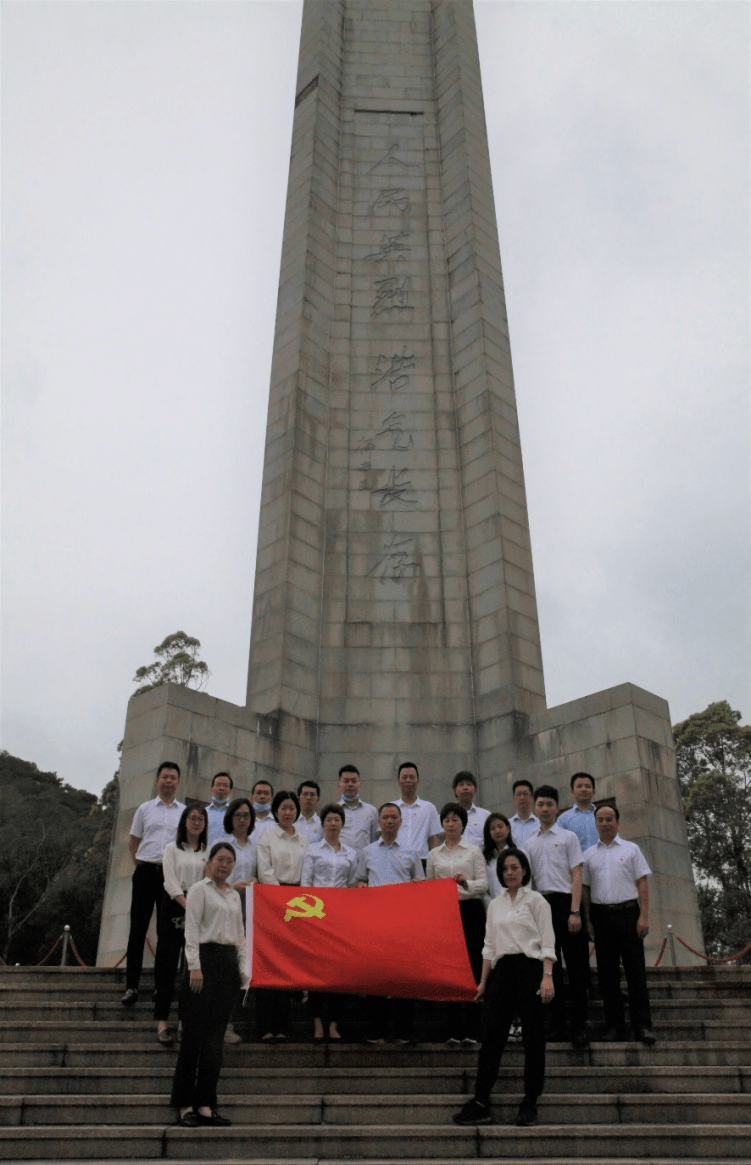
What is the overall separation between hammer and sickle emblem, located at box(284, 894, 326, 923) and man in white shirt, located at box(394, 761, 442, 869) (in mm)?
1049

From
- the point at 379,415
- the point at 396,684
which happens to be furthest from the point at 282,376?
the point at 396,684

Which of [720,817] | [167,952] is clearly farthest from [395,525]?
[720,817]

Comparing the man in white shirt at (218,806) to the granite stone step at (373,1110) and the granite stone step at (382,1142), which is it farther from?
the granite stone step at (382,1142)

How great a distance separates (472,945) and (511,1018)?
3.96 ft

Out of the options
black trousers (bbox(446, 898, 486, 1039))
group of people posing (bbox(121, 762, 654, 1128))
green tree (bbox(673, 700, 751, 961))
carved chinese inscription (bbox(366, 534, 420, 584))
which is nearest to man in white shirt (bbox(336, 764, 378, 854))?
group of people posing (bbox(121, 762, 654, 1128))

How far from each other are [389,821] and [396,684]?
7.43 meters

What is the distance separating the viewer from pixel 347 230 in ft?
58.8

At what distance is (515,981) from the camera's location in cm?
555

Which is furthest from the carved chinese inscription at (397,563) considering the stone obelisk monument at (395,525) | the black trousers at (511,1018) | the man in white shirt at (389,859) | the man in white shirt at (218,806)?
the black trousers at (511,1018)

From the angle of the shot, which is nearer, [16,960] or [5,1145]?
[5,1145]

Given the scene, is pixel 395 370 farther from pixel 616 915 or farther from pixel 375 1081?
pixel 375 1081

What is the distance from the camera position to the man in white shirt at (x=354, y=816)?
7723 mm

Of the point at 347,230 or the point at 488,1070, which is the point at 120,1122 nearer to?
the point at 488,1070

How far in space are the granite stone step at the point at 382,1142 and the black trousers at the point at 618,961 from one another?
1316mm
